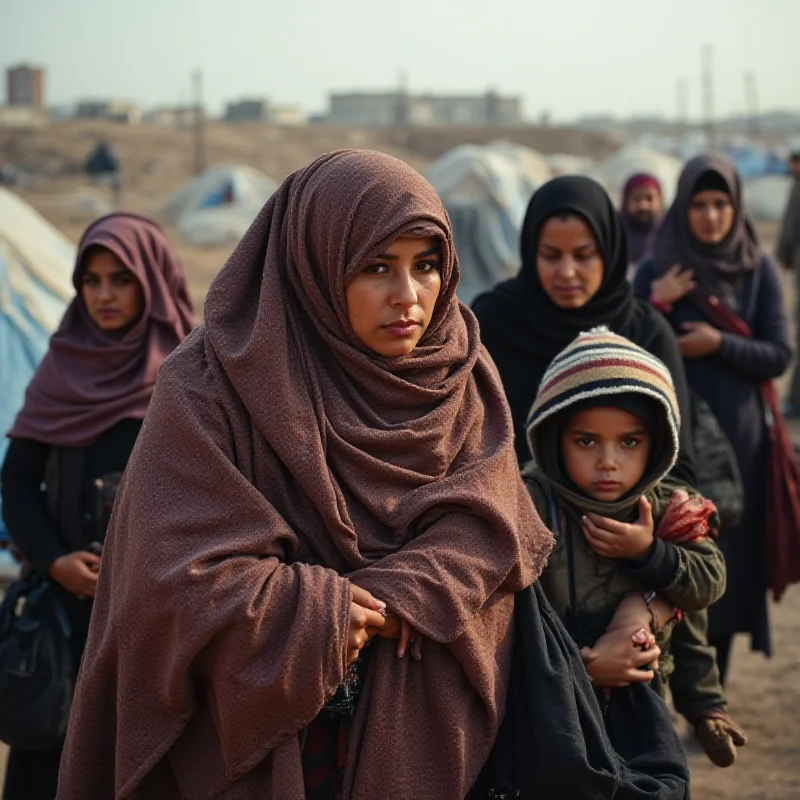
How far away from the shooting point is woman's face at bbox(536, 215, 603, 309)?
123 inches

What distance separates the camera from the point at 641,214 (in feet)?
20.9

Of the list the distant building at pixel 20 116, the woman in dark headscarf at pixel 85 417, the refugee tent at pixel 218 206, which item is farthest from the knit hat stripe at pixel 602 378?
the distant building at pixel 20 116

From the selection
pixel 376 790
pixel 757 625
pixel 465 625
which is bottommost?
pixel 757 625

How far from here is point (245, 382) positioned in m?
2.01

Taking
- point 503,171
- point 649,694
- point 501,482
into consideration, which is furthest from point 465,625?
point 503,171

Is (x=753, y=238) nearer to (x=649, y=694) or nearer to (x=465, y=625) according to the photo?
(x=649, y=694)

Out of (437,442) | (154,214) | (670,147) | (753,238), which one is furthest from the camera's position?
(670,147)

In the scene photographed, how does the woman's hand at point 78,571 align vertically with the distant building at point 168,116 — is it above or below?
below

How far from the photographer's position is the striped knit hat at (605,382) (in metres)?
2.41

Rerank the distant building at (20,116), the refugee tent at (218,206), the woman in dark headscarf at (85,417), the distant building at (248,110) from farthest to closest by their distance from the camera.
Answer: the distant building at (248,110) < the distant building at (20,116) < the refugee tent at (218,206) < the woman in dark headscarf at (85,417)

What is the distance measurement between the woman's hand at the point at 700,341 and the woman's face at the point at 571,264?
0.88 meters

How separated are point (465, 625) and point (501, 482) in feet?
0.89

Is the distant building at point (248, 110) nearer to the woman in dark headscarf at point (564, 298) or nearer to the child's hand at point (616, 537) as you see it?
the woman in dark headscarf at point (564, 298)

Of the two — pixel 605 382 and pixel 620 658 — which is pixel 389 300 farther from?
pixel 620 658
